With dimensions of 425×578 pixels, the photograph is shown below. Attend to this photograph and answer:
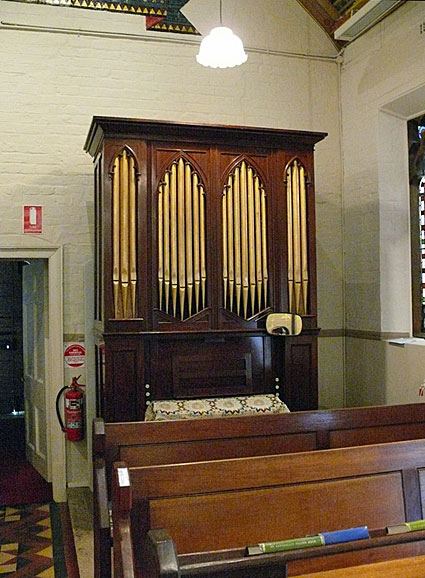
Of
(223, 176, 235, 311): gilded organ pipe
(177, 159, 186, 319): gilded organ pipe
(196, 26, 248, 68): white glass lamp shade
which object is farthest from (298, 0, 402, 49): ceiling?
(177, 159, 186, 319): gilded organ pipe

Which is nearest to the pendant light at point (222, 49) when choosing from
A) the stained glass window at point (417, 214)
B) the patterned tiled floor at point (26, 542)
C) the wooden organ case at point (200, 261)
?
the wooden organ case at point (200, 261)

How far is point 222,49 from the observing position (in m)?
4.30

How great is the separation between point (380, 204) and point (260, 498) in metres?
3.32

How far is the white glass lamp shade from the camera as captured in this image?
430 cm

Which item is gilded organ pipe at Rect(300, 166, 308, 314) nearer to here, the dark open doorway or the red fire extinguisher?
the red fire extinguisher

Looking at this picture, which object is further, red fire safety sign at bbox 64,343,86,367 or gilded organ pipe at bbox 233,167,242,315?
red fire safety sign at bbox 64,343,86,367

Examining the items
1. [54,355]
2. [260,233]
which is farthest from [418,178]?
[54,355]

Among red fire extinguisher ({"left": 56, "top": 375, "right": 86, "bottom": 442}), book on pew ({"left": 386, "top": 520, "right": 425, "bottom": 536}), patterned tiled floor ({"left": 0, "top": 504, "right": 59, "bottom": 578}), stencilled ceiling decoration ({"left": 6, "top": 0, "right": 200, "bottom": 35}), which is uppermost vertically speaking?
stencilled ceiling decoration ({"left": 6, "top": 0, "right": 200, "bottom": 35})

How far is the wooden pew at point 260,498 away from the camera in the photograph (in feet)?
7.41

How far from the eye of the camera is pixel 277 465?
98.5 inches

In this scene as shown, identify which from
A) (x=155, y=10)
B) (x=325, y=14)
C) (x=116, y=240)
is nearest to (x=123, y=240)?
(x=116, y=240)

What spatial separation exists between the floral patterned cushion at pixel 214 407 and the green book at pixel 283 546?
2417mm

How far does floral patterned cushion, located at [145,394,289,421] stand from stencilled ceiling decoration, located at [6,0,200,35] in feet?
10.1

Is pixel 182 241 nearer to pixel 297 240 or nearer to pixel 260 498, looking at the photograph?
pixel 297 240
